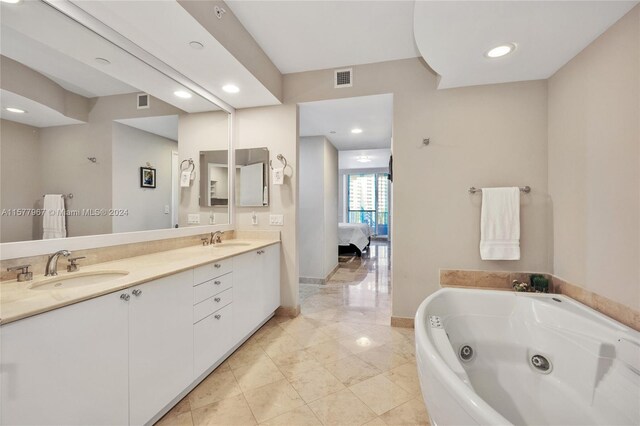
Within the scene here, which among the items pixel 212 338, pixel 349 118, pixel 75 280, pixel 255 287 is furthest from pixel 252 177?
pixel 75 280

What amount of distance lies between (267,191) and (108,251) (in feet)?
5.25

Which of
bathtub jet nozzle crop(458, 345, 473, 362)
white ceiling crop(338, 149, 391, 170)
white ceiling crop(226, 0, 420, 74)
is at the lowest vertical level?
bathtub jet nozzle crop(458, 345, 473, 362)

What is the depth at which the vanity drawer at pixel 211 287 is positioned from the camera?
1.79 meters

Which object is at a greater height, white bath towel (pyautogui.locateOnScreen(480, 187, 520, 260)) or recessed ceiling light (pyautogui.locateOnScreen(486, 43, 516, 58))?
recessed ceiling light (pyautogui.locateOnScreen(486, 43, 516, 58))

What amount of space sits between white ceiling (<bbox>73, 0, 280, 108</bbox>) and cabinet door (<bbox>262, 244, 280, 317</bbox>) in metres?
1.63

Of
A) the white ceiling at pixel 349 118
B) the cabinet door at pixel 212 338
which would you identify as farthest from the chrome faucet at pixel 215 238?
the white ceiling at pixel 349 118

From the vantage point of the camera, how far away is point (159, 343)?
149 centimetres

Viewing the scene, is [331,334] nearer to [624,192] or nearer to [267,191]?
[267,191]

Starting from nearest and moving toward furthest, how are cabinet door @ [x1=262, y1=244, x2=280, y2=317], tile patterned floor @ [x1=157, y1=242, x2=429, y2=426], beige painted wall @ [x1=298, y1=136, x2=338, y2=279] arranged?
tile patterned floor @ [x1=157, y1=242, x2=429, y2=426] → cabinet door @ [x1=262, y1=244, x2=280, y2=317] → beige painted wall @ [x1=298, y1=136, x2=338, y2=279]

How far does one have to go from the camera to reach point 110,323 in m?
1.24

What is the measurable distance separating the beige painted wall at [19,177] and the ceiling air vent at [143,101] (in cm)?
73

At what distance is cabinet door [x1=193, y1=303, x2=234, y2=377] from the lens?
70.5 inches

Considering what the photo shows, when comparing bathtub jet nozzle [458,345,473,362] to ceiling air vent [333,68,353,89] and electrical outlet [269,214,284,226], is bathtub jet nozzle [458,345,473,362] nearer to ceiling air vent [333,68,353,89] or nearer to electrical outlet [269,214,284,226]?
electrical outlet [269,214,284,226]

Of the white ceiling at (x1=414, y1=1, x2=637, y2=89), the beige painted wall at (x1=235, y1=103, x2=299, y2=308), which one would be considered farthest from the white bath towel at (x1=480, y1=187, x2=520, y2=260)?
the beige painted wall at (x1=235, y1=103, x2=299, y2=308)
